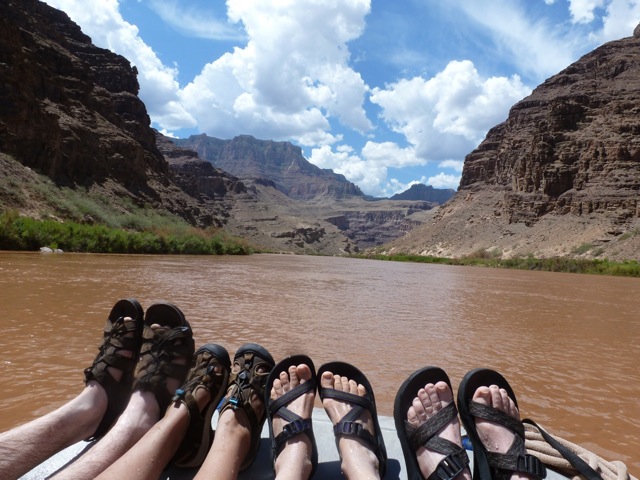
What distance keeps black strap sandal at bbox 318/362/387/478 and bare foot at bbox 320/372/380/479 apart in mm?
16

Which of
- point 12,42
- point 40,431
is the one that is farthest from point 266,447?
point 12,42

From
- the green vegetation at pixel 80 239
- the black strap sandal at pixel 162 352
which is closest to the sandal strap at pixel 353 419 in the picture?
the black strap sandal at pixel 162 352

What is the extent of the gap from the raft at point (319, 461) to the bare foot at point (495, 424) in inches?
5.6

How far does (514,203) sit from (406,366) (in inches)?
2841

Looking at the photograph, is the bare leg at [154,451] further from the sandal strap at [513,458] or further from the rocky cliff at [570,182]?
the rocky cliff at [570,182]

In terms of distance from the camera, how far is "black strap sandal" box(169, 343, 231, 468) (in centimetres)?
161

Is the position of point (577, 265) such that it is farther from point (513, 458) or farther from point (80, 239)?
point (513, 458)

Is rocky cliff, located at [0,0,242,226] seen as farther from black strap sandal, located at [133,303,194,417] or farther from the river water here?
black strap sandal, located at [133,303,194,417]

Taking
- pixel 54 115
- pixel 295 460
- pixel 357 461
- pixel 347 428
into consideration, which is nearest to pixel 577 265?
pixel 347 428

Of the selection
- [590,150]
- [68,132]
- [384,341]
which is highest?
[590,150]

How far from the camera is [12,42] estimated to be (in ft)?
114

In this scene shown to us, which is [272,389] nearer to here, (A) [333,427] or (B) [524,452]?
(A) [333,427]

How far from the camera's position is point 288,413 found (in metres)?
1.82

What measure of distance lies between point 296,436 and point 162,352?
0.85 meters
